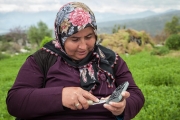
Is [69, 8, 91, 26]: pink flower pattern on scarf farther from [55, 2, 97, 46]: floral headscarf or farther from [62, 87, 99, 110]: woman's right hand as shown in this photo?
[62, 87, 99, 110]: woman's right hand

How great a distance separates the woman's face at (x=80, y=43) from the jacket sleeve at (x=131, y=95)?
0.28 metres

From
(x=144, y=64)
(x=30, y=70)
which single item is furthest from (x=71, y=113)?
(x=144, y=64)

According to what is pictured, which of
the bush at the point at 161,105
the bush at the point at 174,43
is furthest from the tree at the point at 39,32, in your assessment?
the bush at the point at 161,105

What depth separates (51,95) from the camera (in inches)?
56.3

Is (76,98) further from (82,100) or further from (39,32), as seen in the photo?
(39,32)

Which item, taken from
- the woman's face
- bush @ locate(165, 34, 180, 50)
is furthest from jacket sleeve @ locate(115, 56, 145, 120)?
bush @ locate(165, 34, 180, 50)

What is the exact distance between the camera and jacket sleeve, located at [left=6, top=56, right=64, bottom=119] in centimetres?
142

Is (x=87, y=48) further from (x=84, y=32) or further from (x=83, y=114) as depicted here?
(x=83, y=114)

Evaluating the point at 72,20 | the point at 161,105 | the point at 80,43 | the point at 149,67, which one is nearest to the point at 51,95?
the point at 80,43

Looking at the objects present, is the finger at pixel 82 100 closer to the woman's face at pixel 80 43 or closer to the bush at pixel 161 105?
the woman's face at pixel 80 43

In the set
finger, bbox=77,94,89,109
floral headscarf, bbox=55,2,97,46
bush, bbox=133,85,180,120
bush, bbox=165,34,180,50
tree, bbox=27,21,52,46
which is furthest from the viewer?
tree, bbox=27,21,52,46

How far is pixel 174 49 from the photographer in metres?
11.0

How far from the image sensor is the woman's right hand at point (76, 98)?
1.33 meters

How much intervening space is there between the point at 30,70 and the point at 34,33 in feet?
94.7
